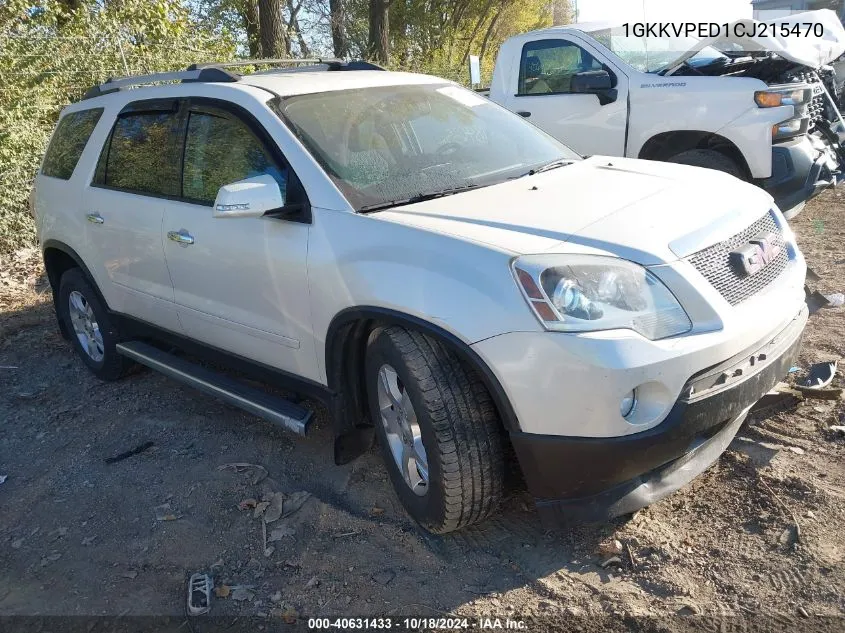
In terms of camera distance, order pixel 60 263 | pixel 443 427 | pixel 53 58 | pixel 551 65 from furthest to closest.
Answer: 1. pixel 53 58
2. pixel 551 65
3. pixel 60 263
4. pixel 443 427

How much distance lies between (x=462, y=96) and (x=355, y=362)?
183cm

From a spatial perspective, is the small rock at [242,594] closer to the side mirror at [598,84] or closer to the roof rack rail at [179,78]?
the roof rack rail at [179,78]

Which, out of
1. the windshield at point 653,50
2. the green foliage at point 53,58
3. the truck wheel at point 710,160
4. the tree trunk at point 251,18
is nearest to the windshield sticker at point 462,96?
the truck wheel at point 710,160

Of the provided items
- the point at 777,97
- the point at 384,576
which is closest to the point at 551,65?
the point at 777,97

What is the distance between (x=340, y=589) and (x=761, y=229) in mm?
2218

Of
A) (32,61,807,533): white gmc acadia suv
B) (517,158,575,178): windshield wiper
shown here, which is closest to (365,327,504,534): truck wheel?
(32,61,807,533): white gmc acadia suv

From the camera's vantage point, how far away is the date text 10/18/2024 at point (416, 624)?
2.65 m

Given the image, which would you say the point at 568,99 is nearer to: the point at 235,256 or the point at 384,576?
the point at 235,256

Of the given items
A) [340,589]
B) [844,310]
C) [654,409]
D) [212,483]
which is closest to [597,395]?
[654,409]

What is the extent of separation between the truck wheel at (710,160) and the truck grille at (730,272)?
11.2 feet

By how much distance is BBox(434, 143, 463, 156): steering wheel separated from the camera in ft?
12.4

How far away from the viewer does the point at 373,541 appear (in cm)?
319

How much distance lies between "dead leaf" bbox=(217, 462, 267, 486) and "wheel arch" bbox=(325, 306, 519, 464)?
0.55 m

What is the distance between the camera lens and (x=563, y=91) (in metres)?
7.32
